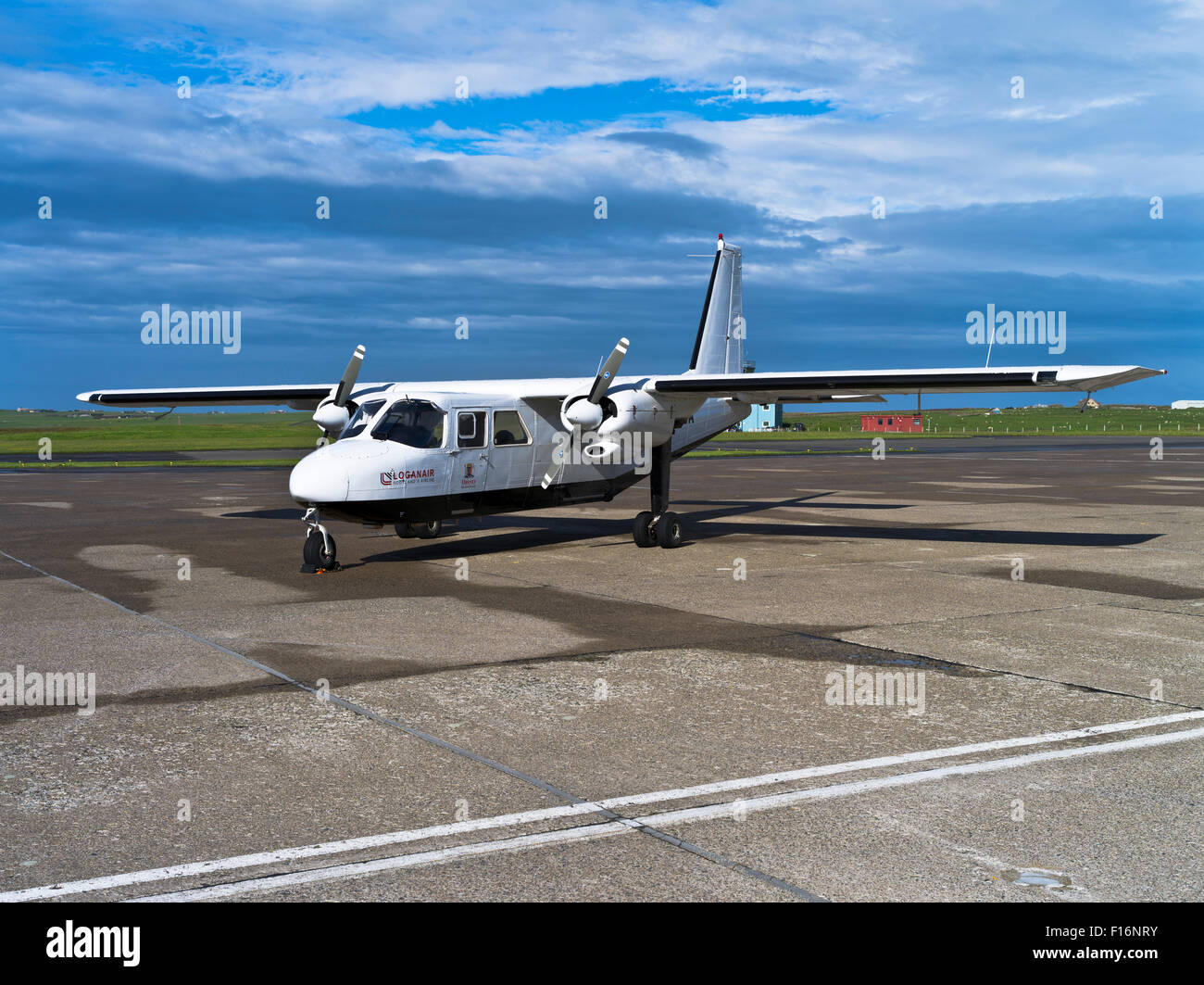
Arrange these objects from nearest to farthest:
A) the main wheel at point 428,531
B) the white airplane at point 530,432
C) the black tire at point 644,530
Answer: the white airplane at point 530,432 → the black tire at point 644,530 → the main wheel at point 428,531

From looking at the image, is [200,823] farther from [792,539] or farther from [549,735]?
[792,539]

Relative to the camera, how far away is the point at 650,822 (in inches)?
236

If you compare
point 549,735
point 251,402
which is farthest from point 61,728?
point 251,402

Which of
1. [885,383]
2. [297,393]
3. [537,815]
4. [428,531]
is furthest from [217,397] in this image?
[537,815]

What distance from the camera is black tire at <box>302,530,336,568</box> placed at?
16.3 meters

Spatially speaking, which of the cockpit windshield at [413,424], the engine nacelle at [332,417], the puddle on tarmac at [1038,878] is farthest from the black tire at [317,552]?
the puddle on tarmac at [1038,878]

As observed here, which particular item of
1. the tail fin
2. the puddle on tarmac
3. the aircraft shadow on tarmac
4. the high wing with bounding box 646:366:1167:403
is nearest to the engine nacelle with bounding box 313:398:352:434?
the aircraft shadow on tarmac

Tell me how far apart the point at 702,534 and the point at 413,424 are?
7.42 metres

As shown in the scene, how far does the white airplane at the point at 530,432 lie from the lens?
16094 millimetres

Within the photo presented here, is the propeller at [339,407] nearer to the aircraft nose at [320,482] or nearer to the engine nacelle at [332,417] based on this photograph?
the engine nacelle at [332,417]

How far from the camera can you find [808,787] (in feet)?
21.6

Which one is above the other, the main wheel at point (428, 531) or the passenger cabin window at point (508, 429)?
the passenger cabin window at point (508, 429)

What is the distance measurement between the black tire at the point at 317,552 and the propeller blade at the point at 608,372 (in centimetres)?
532
